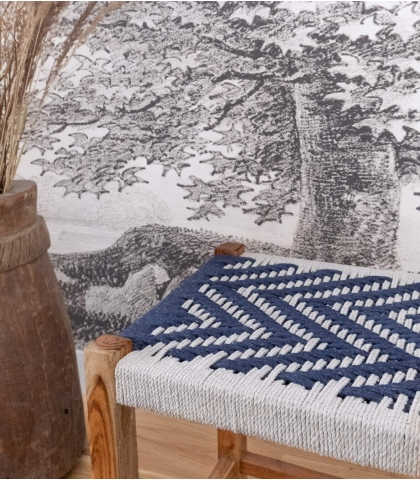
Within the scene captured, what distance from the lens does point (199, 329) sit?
831mm

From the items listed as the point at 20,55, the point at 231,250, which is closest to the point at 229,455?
the point at 231,250

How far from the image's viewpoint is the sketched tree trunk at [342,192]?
1086 millimetres

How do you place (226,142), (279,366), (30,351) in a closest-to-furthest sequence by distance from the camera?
1. (279,366)
2. (30,351)
3. (226,142)

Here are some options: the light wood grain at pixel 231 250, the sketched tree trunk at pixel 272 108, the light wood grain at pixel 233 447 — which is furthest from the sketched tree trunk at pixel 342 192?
the light wood grain at pixel 233 447

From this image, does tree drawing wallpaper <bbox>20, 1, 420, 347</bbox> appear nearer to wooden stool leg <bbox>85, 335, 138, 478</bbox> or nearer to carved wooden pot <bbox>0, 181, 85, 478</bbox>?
carved wooden pot <bbox>0, 181, 85, 478</bbox>

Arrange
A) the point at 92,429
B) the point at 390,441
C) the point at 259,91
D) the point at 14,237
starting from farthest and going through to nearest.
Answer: the point at 259,91
the point at 14,237
the point at 92,429
the point at 390,441

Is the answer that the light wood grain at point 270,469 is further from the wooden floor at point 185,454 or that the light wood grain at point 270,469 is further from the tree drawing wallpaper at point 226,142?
the tree drawing wallpaper at point 226,142

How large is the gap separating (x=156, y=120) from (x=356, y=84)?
384 millimetres

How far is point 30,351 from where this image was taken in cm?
106

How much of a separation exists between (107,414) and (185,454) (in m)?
0.51

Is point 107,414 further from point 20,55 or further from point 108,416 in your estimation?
→ point 20,55

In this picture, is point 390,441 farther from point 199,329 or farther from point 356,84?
point 356,84

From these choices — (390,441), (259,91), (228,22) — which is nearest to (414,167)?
(259,91)

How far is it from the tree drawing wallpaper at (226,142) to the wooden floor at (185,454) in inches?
9.5
